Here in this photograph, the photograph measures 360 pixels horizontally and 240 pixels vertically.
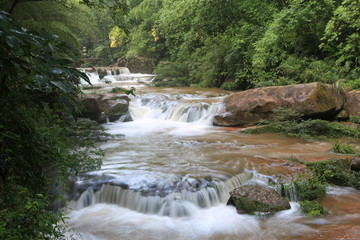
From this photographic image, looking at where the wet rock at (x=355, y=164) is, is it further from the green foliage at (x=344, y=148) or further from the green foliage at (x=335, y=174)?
the green foliage at (x=344, y=148)

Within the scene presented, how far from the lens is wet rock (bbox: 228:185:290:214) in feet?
15.9

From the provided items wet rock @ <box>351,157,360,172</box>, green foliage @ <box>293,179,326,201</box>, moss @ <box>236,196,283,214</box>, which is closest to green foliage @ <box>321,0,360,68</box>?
wet rock @ <box>351,157,360,172</box>

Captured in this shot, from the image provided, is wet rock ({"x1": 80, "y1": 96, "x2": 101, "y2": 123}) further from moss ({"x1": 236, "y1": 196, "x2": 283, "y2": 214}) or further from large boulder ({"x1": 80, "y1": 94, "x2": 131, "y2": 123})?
moss ({"x1": 236, "y1": 196, "x2": 283, "y2": 214})

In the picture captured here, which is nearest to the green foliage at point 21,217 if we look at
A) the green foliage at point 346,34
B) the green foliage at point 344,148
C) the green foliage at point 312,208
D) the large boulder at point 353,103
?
the green foliage at point 312,208

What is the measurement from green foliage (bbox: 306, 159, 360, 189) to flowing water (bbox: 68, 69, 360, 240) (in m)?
0.20

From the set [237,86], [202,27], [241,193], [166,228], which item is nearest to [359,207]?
[241,193]

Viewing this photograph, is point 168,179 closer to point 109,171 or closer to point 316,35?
point 109,171

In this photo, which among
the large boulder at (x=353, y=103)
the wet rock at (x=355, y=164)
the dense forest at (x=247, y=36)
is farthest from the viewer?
the large boulder at (x=353, y=103)

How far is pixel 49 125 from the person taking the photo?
11.4 feet

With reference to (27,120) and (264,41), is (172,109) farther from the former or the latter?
(27,120)

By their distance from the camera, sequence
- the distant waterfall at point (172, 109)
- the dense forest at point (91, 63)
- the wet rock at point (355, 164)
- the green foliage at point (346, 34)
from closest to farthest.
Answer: the dense forest at point (91, 63)
the wet rock at point (355, 164)
the green foliage at point (346, 34)
the distant waterfall at point (172, 109)

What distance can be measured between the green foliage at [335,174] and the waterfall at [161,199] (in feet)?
6.06

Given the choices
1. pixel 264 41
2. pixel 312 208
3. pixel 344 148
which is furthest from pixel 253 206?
pixel 264 41

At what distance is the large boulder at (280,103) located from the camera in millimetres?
9312
